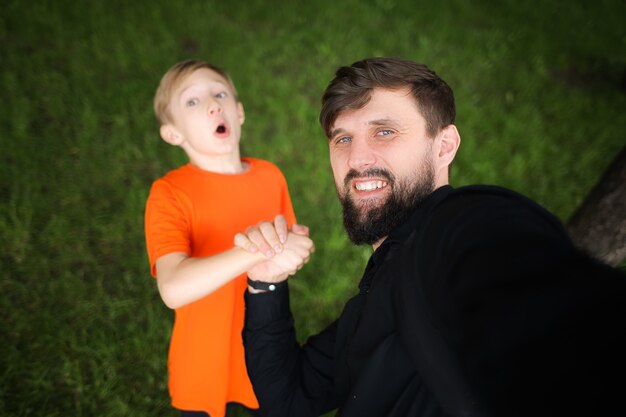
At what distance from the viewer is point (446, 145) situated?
5.49 feet

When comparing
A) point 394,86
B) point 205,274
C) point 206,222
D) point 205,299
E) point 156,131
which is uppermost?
point 394,86

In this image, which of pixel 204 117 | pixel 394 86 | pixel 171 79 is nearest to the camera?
pixel 394 86

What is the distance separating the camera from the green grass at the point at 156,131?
2.88 m

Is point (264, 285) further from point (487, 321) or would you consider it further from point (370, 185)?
point (487, 321)

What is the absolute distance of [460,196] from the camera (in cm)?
105

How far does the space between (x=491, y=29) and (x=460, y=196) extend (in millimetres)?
6152

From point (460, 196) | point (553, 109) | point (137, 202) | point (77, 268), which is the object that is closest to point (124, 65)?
point (137, 202)

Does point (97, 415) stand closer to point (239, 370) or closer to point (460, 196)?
point (239, 370)

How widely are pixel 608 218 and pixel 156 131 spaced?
3839 millimetres

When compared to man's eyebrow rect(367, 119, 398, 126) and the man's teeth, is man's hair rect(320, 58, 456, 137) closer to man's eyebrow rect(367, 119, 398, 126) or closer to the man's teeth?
man's eyebrow rect(367, 119, 398, 126)

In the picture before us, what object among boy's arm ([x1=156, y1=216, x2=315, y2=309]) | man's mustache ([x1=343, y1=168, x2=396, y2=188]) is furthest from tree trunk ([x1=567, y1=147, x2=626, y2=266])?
boy's arm ([x1=156, y1=216, x2=315, y2=309])

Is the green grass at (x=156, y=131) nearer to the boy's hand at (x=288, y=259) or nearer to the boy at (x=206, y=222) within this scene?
the boy at (x=206, y=222)

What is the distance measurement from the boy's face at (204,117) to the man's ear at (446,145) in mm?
1033

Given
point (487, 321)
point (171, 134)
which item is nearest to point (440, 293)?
point (487, 321)
